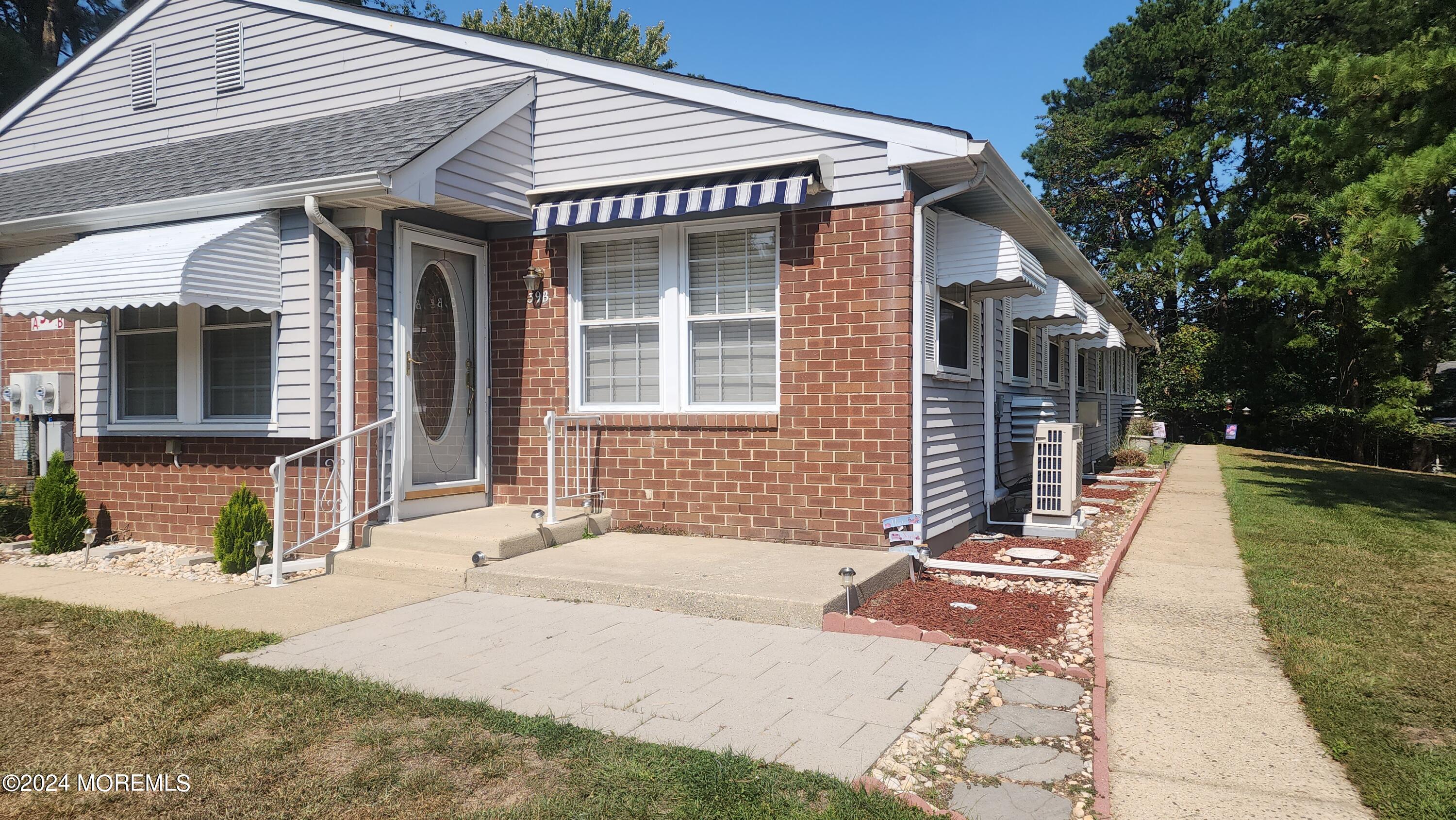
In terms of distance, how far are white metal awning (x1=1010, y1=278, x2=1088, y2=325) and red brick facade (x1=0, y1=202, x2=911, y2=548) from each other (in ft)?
13.3

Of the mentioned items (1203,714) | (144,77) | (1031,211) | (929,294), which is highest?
(144,77)

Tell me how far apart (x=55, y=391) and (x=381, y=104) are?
167 inches

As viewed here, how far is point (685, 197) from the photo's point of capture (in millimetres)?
7156

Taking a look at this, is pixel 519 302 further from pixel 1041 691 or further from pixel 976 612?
pixel 1041 691

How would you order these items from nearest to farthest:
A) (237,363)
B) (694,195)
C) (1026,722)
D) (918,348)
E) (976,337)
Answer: (1026,722) < (918,348) < (694,195) < (237,363) < (976,337)

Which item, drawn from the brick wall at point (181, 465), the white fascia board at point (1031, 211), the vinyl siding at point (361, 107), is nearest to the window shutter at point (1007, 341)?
the white fascia board at point (1031, 211)

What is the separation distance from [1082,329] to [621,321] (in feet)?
25.1

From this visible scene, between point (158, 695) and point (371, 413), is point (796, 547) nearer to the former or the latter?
point (371, 413)

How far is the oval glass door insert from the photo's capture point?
7695mm

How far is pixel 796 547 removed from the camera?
702 cm

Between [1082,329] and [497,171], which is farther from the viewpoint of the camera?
[1082,329]

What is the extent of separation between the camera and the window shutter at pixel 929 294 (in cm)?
705

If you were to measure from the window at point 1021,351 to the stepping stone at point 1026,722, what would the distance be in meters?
7.32

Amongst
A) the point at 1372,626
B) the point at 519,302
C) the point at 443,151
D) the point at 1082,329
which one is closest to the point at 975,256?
the point at 1372,626
